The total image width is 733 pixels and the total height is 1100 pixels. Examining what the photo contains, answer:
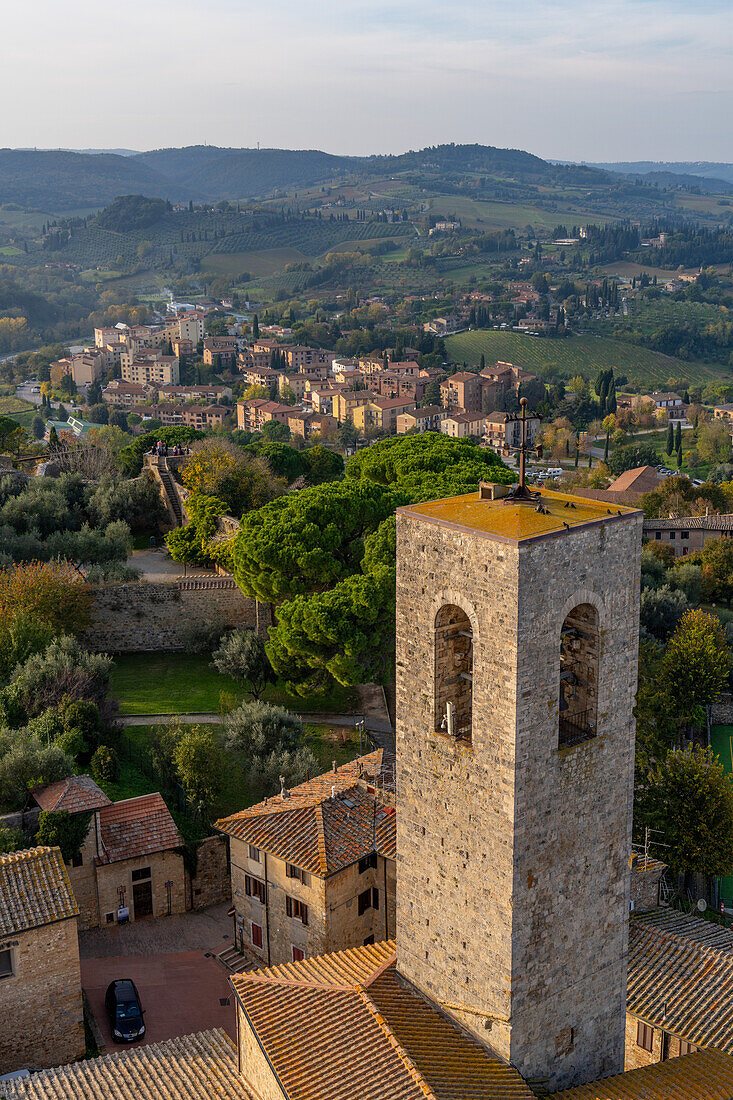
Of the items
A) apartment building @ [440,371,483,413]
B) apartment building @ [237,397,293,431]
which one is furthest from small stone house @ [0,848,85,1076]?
apartment building @ [440,371,483,413]

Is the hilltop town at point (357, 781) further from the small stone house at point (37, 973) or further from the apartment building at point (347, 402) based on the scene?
the apartment building at point (347, 402)

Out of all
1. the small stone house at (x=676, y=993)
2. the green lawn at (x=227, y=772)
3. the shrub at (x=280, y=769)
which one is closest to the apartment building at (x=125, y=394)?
the green lawn at (x=227, y=772)

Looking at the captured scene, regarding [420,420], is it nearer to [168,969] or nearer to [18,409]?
[18,409]

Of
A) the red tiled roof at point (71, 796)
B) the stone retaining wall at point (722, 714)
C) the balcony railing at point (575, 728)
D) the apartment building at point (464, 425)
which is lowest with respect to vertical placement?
the stone retaining wall at point (722, 714)

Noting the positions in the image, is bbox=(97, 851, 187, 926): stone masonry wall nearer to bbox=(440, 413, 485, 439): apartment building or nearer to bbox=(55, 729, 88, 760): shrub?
bbox=(55, 729, 88, 760): shrub

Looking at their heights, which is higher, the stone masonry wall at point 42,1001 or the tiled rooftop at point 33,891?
the tiled rooftop at point 33,891

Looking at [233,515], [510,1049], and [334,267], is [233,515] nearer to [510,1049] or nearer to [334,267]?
[510,1049]
